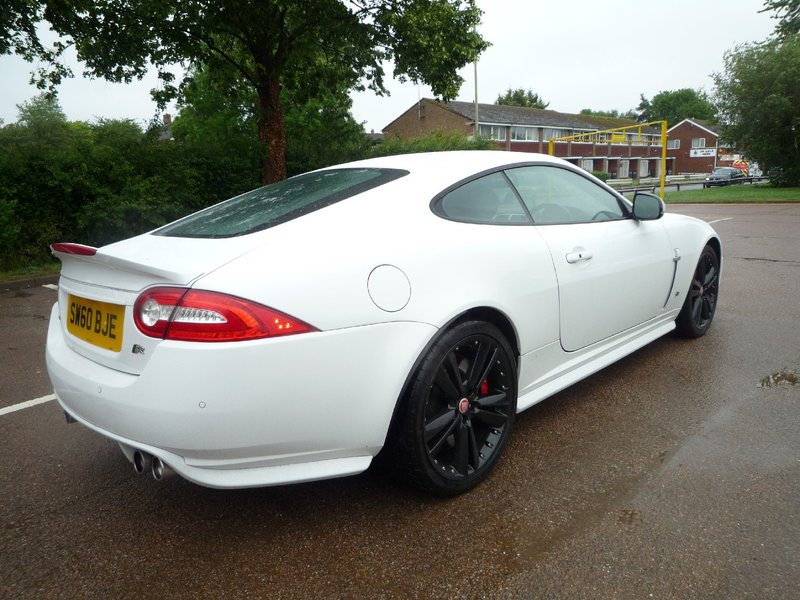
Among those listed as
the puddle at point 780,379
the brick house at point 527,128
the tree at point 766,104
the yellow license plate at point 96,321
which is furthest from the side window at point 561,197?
the brick house at point 527,128

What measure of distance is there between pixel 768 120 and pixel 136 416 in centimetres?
3294

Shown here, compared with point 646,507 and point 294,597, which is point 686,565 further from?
point 294,597

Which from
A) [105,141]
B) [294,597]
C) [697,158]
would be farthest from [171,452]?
[697,158]

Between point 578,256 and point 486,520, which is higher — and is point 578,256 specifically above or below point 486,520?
above

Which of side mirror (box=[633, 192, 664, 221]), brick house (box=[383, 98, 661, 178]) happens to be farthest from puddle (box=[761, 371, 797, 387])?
brick house (box=[383, 98, 661, 178])

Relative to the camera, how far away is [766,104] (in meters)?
27.3

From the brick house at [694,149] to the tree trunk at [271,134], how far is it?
7631 centimetres

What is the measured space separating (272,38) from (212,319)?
10987mm

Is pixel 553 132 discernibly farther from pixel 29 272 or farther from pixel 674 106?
pixel 674 106

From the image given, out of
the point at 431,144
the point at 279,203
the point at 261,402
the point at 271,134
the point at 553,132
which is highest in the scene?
the point at 553,132

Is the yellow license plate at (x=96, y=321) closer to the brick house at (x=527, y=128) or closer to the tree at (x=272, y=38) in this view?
the tree at (x=272, y=38)

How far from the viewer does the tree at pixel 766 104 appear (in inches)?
1070

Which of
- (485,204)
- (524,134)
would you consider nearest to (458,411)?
(485,204)

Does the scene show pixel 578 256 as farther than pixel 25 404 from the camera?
No
